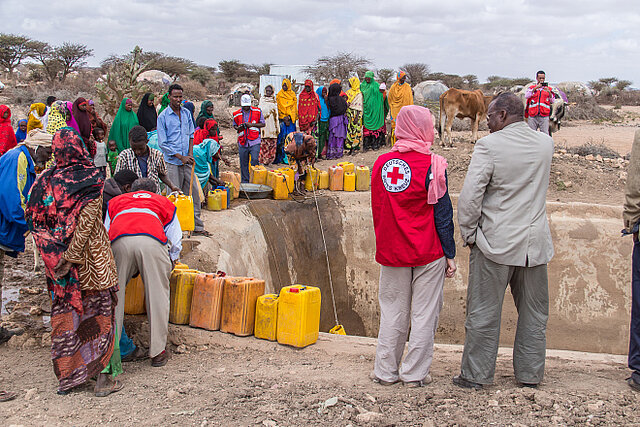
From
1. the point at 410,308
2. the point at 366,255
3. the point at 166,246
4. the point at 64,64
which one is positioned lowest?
the point at 366,255

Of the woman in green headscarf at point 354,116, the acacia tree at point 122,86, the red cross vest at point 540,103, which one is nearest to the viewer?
the red cross vest at point 540,103

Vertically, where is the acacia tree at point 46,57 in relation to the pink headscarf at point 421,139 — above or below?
above

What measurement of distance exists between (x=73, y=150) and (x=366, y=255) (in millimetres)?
6945

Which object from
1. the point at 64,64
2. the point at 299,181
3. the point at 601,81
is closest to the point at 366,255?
the point at 299,181

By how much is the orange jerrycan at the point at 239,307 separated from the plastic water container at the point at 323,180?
5565 millimetres

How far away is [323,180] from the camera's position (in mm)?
10523

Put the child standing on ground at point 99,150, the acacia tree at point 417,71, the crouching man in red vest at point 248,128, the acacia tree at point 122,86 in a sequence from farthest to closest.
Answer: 1. the acacia tree at point 417,71
2. the acacia tree at point 122,86
3. the crouching man in red vest at point 248,128
4. the child standing on ground at point 99,150

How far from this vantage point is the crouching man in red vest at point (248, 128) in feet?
33.9

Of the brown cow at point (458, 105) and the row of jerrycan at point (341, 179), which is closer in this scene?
the row of jerrycan at point (341, 179)

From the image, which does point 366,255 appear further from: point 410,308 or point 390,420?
point 390,420

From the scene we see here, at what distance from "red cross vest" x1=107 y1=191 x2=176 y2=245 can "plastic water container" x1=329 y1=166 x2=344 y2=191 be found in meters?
6.32

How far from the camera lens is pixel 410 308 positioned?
388cm

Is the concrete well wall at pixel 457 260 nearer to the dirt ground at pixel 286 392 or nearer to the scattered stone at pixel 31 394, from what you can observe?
the dirt ground at pixel 286 392

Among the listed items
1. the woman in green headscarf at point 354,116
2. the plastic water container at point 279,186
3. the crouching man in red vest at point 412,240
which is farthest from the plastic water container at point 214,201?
the woman in green headscarf at point 354,116
